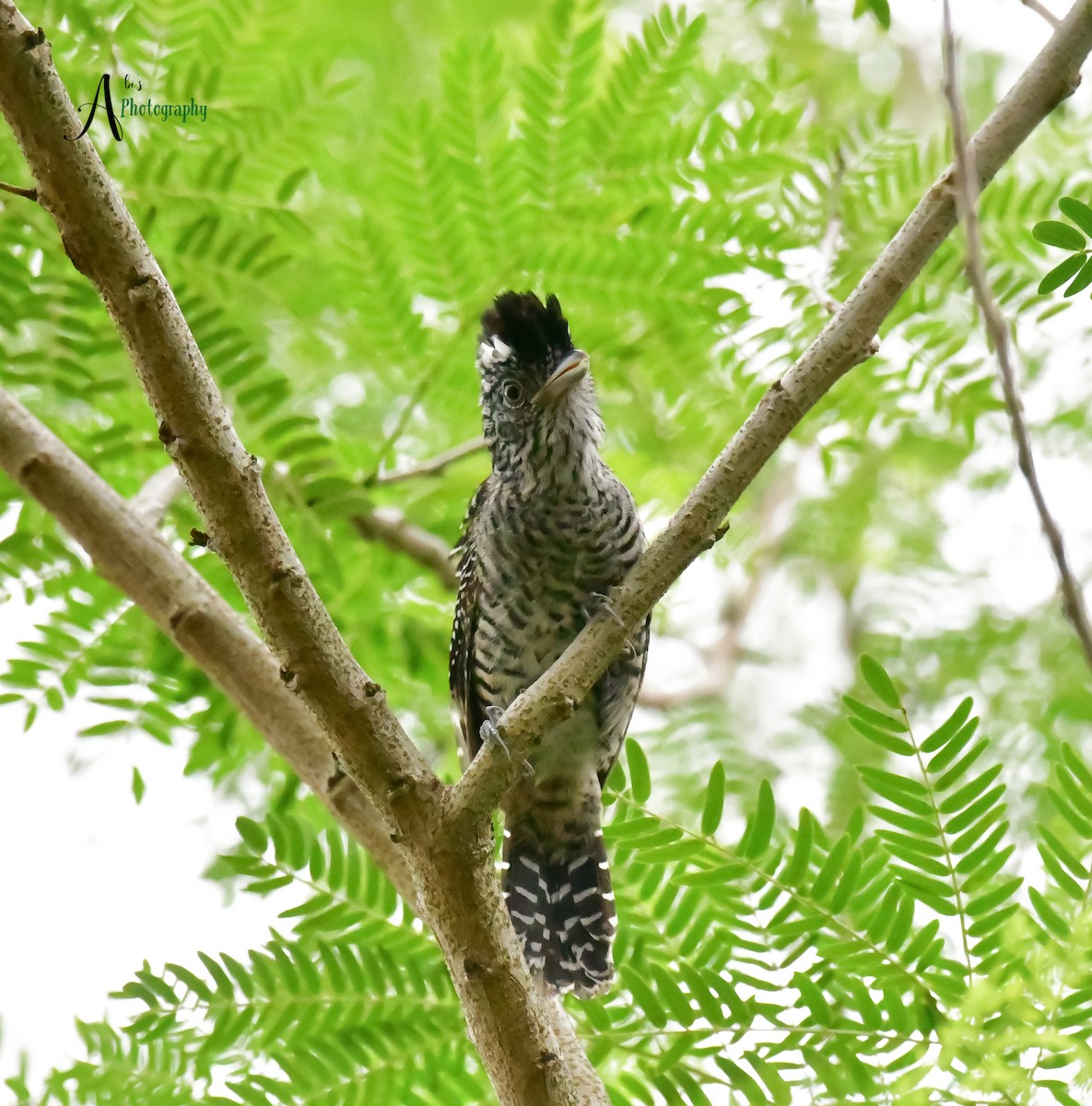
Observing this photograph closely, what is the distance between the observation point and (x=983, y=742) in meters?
2.10

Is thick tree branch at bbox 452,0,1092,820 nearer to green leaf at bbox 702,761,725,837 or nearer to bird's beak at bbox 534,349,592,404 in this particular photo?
green leaf at bbox 702,761,725,837

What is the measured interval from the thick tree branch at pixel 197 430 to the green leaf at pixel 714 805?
1.63 feet

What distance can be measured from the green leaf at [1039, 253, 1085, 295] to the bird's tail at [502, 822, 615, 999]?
171 cm

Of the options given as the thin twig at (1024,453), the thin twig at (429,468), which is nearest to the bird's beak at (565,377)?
the thin twig at (429,468)

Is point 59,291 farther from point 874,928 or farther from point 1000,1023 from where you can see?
point 1000,1023

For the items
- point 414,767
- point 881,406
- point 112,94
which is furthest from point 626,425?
point 414,767

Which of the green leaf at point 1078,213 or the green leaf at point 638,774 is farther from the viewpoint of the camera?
the green leaf at point 638,774

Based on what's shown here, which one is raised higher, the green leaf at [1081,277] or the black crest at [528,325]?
the black crest at [528,325]

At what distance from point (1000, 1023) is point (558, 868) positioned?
68.4 inches

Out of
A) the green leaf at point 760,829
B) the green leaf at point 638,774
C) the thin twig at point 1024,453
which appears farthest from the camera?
the green leaf at point 638,774

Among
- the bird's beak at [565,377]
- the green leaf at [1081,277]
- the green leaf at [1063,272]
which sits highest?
the bird's beak at [565,377]

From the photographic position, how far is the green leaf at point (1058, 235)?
201 cm

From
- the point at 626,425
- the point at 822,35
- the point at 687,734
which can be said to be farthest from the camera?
the point at 822,35

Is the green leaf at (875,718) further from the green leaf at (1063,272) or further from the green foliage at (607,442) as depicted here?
the green leaf at (1063,272)
